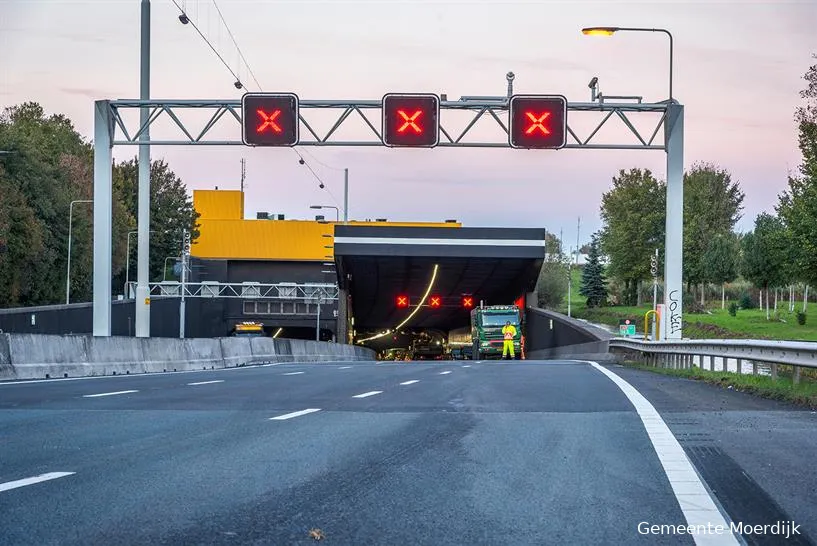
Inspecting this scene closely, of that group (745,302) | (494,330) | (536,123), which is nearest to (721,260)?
(745,302)

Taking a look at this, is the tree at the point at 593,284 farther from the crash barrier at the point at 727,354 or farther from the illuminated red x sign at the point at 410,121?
the illuminated red x sign at the point at 410,121

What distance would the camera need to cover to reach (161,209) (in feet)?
367

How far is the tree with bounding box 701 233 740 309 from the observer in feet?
272

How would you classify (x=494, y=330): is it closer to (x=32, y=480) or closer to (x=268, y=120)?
(x=268, y=120)

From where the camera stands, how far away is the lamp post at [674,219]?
3130 cm

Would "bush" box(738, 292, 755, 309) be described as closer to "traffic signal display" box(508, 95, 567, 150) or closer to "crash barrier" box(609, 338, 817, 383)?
"crash barrier" box(609, 338, 817, 383)

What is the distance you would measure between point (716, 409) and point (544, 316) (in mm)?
55786

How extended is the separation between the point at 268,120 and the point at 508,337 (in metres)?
33.3

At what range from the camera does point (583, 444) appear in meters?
9.41

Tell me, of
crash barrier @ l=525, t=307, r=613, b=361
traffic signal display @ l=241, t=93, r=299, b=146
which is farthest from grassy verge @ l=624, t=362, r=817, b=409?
crash barrier @ l=525, t=307, r=613, b=361

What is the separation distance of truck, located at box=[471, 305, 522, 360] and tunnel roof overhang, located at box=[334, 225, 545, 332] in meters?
3.11

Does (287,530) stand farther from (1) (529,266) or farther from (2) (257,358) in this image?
(1) (529,266)

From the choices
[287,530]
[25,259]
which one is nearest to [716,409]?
[287,530]

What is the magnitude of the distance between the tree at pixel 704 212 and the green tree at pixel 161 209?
4550cm
